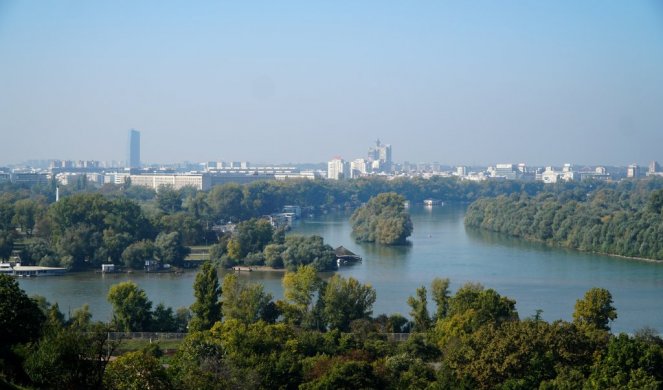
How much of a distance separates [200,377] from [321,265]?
23.4ft

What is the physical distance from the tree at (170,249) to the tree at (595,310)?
6572mm

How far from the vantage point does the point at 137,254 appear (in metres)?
11.9

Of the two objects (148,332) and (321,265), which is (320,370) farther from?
(321,265)

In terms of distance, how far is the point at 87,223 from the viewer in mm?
12672

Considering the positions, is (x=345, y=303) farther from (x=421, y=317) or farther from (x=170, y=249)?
(x=170, y=249)

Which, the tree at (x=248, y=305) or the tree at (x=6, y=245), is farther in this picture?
the tree at (x=6, y=245)

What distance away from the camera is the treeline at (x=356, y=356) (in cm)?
435

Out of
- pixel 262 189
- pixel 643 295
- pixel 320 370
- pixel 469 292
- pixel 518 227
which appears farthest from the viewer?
pixel 262 189

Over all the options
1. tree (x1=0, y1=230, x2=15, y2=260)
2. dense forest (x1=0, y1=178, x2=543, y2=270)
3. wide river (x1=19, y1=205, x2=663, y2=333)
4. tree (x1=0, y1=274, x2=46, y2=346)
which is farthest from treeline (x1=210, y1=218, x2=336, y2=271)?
tree (x1=0, y1=274, x2=46, y2=346)

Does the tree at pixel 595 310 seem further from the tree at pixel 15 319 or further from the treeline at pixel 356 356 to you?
the tree at pixel 15 319

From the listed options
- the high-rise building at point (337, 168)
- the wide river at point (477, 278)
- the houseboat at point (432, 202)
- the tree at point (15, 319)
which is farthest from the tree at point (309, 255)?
the high-rise building at point (337, 168)

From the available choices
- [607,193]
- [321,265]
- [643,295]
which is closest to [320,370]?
[643,295]

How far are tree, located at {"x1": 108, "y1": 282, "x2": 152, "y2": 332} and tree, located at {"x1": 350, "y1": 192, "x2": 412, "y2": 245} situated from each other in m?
7.93

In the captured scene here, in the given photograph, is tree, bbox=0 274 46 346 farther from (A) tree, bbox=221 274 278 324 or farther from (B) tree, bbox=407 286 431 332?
(B) tree, bbox=407 286 431 332
